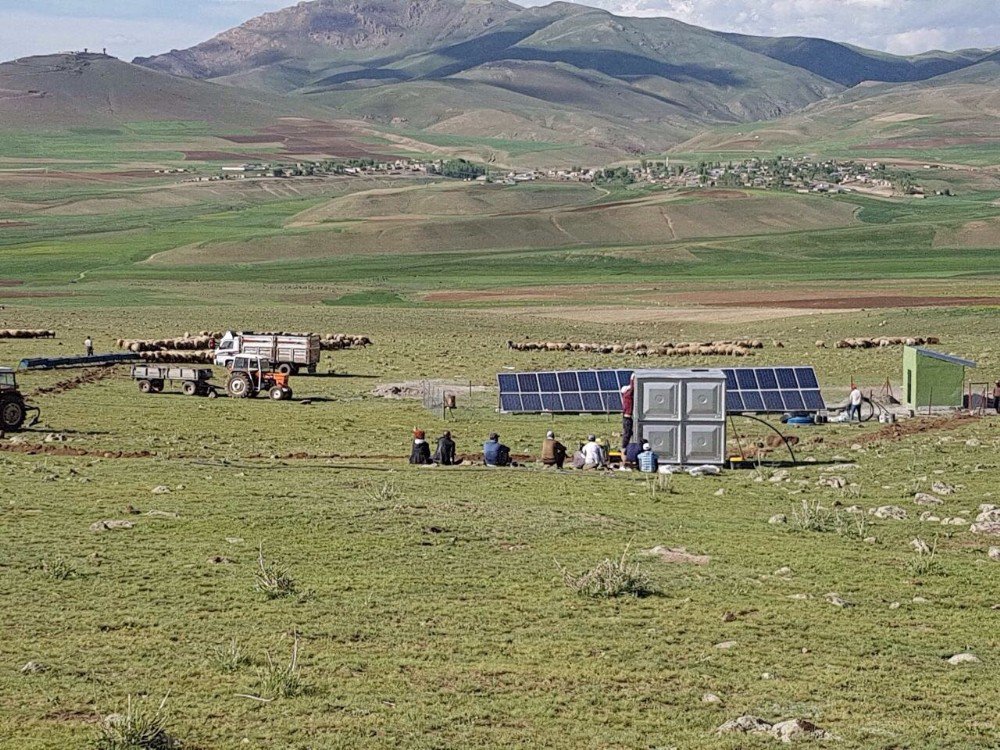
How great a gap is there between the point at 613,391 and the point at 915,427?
9083 millimetres

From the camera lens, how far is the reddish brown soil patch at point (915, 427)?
3769 cm

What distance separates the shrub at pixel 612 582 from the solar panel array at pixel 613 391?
22.3 meters

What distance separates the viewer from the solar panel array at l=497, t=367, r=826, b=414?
41656mm

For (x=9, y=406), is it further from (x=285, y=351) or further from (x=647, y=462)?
(x=285, y=351)

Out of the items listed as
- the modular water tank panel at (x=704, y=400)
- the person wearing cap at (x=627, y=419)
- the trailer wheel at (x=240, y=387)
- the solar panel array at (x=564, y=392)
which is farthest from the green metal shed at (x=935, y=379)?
the trailer wheel at (x=240, y=387)

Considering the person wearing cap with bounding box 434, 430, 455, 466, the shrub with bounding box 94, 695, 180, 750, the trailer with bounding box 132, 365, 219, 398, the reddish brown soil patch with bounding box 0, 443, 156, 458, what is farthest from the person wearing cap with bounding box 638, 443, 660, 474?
the trailer with bounding box 132, 365, 219, 398

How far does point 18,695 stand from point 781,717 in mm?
7736

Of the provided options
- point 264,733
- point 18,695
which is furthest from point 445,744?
point 18,695

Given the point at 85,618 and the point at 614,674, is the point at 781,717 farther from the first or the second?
the point at 85,618

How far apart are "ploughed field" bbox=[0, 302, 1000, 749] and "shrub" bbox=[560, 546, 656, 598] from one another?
6.6 inches

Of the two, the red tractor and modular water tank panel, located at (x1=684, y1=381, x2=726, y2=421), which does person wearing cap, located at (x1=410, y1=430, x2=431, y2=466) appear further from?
the red tractor

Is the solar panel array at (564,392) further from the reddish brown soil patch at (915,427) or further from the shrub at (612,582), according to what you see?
the shrub at (612,582)

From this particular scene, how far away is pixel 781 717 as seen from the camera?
553 inches

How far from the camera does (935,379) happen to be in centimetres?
4253
